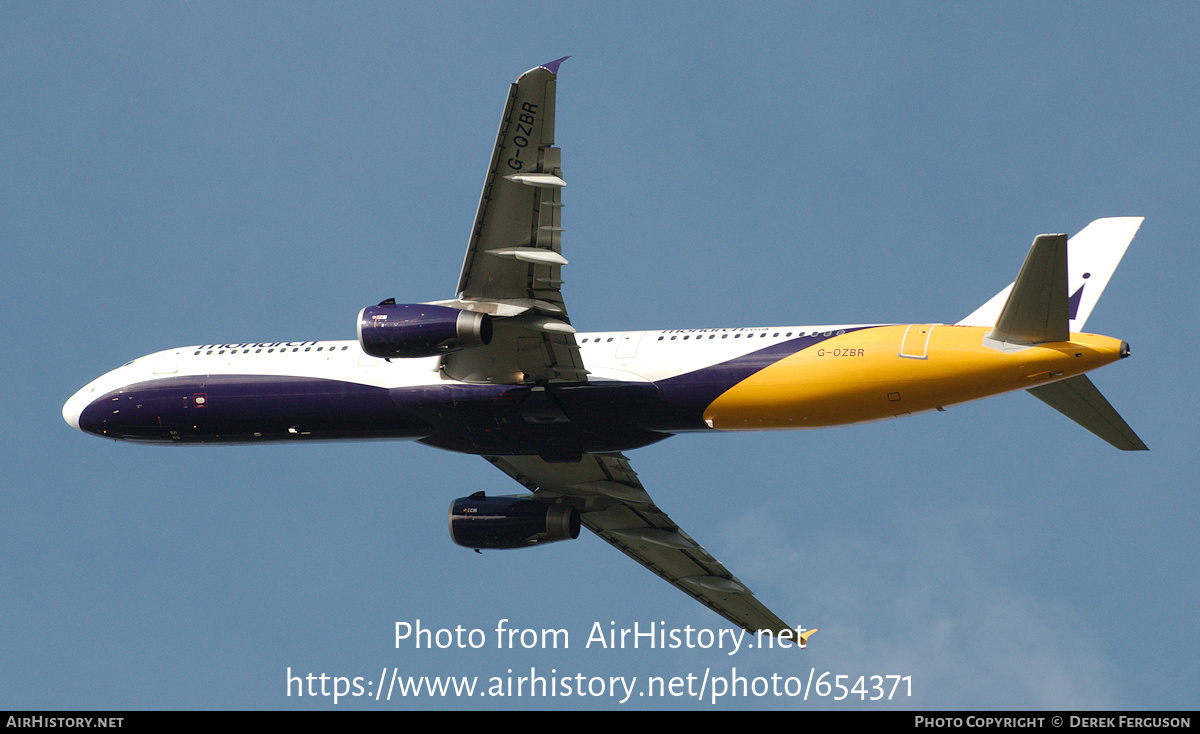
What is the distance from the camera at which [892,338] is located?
106 ft

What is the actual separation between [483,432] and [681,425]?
4.82 metres

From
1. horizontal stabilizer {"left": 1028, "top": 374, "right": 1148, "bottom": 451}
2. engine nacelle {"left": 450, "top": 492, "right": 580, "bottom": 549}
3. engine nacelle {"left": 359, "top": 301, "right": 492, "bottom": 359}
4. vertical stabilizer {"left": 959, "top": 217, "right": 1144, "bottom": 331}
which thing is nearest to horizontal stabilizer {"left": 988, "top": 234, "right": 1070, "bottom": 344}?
vertical stabilizer {"left": 959, "top": 217, "right": 1144, "bottom": 331}

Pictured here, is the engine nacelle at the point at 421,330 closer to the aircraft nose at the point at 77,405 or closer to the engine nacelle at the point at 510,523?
the engine nacelle at the point at 510,523

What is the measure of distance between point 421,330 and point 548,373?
12.7 ft

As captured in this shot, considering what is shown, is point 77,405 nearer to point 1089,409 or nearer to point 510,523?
point 510,523

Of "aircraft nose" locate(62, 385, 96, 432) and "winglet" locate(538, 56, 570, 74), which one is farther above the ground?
"winglet" locate(538, 56, 570, 74)

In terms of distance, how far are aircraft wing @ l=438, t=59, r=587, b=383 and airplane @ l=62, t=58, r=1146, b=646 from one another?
0.04 meters

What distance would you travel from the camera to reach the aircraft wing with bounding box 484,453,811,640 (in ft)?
132

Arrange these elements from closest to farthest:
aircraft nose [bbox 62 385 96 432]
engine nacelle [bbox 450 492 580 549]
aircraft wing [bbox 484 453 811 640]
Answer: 1. aircraft nose [bbox 62 385 96 432]
2. engine nacelle [bbox 450 492 580 549]
3. aircraft wing [bbox 484 453 811 640]

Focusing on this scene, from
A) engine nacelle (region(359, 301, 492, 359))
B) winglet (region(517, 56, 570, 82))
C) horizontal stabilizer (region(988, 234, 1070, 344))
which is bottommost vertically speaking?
engine nacelle (region(359, 301, 492, 359))

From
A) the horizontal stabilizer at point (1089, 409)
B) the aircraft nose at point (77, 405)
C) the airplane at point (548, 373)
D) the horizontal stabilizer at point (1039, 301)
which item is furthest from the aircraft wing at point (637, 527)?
the horizontal stabilizer at point (1039, 301)

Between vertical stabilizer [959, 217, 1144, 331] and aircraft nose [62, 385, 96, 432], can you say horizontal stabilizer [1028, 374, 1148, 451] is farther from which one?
aircraft nose [62, 385, 96, 432]
